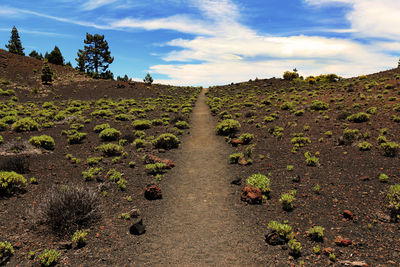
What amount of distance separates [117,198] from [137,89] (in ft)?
139

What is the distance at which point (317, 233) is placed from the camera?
7.01 meters

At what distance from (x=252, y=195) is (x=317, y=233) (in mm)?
2993

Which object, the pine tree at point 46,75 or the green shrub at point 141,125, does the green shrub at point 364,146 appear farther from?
the pine tree at point 46,75

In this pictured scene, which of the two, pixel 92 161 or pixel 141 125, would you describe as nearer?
pixel 92 161

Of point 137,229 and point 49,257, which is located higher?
point 49,257

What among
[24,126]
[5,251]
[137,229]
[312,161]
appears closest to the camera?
[5,251]

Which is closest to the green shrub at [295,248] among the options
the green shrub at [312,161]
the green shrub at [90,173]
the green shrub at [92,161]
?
the green shrub at [312,161]

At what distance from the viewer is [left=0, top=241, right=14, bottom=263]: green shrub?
6.19 meters

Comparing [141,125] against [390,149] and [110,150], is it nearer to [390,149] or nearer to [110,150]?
[110,150]

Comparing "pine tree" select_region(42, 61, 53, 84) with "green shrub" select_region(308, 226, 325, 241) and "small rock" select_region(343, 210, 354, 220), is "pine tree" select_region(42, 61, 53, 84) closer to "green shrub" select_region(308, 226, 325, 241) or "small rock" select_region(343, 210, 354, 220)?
"green shrub" select_region(308, 226, 325, 241)

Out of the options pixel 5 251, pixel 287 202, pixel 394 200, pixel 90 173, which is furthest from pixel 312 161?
pixel 5 251

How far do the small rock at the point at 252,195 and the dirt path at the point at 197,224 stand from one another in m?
0.72

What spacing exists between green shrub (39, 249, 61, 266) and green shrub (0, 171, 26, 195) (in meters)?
4.56

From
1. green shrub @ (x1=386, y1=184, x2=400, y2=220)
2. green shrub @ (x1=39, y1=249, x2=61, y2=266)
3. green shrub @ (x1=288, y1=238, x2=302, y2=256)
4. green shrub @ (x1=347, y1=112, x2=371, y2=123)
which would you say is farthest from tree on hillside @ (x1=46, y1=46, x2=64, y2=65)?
green shrub @ (x1=386, y1=184, x2=400, y2=220)
